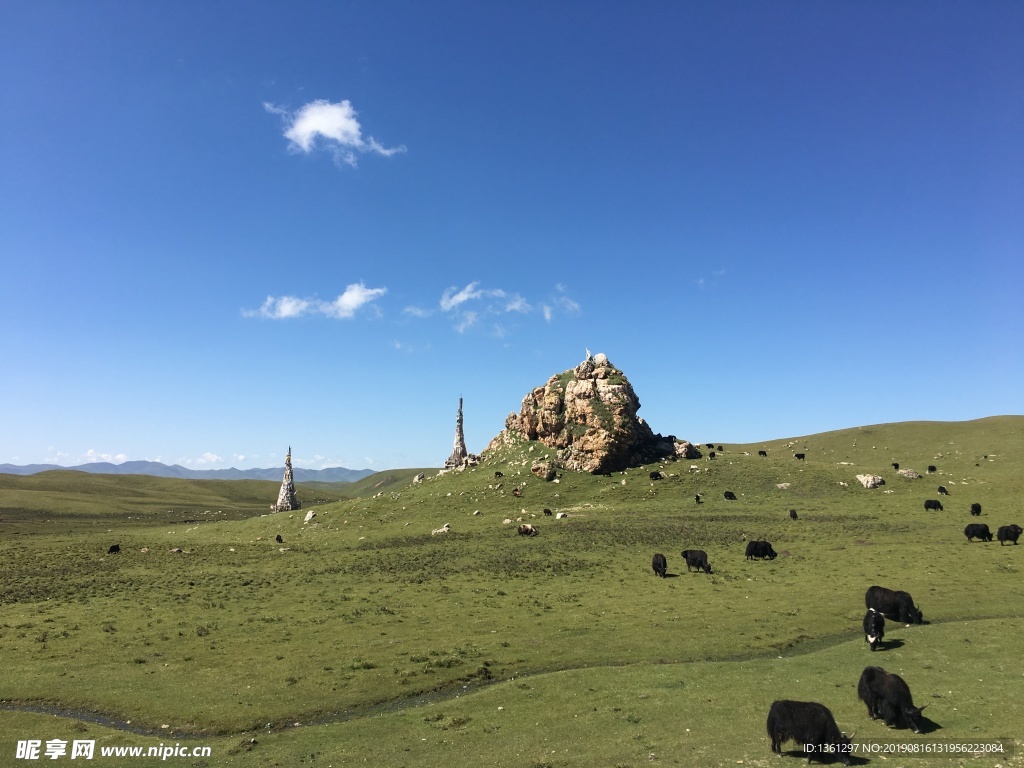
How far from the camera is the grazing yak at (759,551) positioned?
4300 centimetres

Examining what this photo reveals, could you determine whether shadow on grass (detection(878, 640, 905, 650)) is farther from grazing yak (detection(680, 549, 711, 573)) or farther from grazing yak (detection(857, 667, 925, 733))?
grazing yak (detection(680, 549, 711, 573))

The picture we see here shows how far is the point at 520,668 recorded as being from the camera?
22.6 metres

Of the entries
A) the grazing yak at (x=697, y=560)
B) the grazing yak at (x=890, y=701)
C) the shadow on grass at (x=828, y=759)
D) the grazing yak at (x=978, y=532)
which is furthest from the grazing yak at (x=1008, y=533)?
the shadow on grass at (x=828, y=759)

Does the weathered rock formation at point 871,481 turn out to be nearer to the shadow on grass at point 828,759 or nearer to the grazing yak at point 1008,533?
the grazing yak at point 1008,533

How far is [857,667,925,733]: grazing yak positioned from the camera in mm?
14531

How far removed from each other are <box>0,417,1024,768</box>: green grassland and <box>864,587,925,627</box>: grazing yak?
Result: 976 mm

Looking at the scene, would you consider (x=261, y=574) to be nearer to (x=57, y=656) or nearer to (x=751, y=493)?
(x=57, y=656)

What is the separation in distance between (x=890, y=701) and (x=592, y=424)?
72.0 m

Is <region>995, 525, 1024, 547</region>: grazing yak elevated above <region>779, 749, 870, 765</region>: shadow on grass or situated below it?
above

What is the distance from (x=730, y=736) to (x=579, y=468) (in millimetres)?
70359

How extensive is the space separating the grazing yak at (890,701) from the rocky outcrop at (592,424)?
2683 inches

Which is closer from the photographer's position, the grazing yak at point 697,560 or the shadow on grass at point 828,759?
the shadow on grass at point 828,759

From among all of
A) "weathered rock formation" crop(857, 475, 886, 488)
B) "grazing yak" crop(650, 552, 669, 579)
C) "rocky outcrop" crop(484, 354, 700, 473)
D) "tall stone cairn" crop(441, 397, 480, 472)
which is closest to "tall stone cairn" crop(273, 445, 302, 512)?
"tall stone cairn" crop(441, 397, 480, 472)

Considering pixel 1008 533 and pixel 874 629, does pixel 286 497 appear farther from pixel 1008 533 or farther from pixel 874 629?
pixel 1008 533
